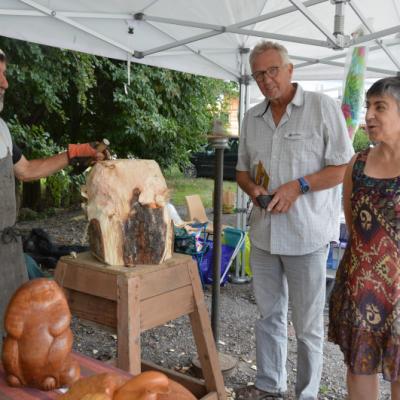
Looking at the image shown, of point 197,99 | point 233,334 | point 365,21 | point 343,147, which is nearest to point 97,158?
point 343,147

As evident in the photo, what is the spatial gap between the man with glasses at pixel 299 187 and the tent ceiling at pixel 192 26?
0.76 metres

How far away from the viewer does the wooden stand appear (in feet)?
5.31

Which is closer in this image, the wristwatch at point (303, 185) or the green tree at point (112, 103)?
the wristwatch at point (303, 185)

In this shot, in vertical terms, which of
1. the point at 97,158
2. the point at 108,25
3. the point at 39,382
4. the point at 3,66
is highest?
the point at 108,25

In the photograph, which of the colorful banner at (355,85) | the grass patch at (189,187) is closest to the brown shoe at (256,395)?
the colorful banner at (355,85)

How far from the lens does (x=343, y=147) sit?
7.13 ft

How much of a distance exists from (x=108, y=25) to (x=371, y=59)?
2.71 metres

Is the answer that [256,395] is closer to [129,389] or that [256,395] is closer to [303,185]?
[303,185]

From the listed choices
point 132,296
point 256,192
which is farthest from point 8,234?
point 256,192

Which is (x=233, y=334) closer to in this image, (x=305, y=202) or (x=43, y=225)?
(x=305, y=202)

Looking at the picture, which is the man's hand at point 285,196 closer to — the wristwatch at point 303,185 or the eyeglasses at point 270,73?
the wristwatch at point 303,185

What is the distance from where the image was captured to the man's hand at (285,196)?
2141 millimetres

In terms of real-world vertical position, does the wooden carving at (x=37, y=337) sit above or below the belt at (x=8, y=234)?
below

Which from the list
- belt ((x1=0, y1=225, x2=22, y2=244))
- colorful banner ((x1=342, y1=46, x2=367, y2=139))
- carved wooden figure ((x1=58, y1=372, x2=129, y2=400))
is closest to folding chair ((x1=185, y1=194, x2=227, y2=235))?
colorful banner ((x1=342, y1=46, x2=367, y2=139))
